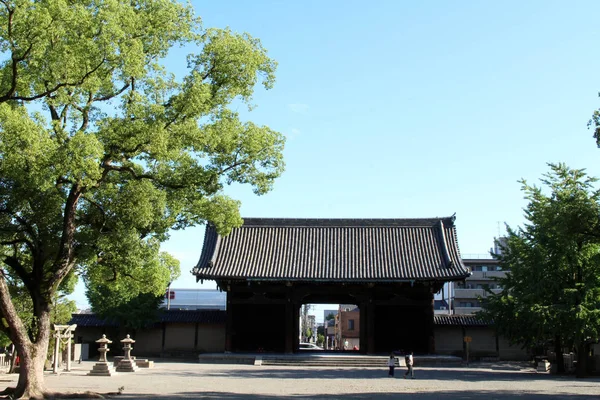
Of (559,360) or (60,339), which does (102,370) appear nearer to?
(60,339)

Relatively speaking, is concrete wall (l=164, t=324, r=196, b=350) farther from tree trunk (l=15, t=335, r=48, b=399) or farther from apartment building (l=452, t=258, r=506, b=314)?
apartment building (l=452, t=258, r=506, b=314)

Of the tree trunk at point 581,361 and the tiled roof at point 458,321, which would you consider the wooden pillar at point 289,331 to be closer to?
the tiled roof at point 458,321

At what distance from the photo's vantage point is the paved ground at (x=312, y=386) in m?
16.8

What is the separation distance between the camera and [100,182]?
16.1 metres

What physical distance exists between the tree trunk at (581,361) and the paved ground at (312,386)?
2.88 metres

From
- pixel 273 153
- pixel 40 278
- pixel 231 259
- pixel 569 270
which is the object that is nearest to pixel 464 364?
pixel 569 270

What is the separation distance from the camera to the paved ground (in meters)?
16.8

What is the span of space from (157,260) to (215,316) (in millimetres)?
21430

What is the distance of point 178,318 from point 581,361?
22.4 meters

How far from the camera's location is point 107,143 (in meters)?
14.9

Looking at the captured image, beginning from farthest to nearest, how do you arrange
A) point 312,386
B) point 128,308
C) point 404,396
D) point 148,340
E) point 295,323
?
1. point 148,340
2. point 128,308
3. point 295,323
4. point 312,386
5. point 404,396

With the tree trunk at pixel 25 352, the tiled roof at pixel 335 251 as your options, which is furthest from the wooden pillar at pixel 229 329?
the tree trunk at pixel 25 352

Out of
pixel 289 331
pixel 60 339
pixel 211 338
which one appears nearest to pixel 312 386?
pixel 60 339

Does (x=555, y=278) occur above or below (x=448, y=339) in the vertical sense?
above
